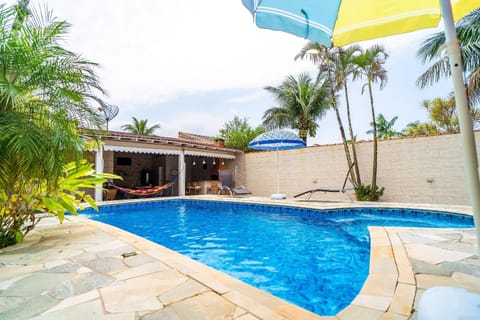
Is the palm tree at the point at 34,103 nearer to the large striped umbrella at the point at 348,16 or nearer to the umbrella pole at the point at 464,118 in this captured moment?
the large striped umbrella at the point at 348,16

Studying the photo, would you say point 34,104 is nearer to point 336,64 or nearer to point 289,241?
point 289,241

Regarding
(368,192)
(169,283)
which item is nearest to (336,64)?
(368,192)

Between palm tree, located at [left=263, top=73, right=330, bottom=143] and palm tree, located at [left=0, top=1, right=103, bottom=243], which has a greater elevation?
palm tree, located at [left=263, top=73, right=330, bottom=143]

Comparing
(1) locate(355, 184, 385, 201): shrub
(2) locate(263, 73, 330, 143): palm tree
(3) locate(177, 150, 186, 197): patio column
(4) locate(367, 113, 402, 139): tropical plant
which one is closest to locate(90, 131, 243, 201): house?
(3) locate(177, 150, 186, 197): patio column

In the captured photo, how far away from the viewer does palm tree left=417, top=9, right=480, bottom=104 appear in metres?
6.94

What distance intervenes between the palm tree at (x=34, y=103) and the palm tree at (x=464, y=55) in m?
8.19

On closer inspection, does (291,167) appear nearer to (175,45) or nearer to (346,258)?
(175,45)

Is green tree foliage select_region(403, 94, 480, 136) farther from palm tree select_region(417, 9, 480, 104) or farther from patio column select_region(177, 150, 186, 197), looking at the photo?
patio column select_region(177, 150, 186, 197)

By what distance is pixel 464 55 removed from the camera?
24.9 feet

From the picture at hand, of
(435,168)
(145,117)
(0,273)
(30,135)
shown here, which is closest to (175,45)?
(30,135)

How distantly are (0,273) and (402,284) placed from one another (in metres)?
4.11

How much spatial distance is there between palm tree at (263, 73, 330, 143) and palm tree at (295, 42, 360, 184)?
4.83m

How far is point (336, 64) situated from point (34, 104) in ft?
32.6

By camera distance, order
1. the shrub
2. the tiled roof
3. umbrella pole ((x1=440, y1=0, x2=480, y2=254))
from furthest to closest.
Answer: the tiled roof, the shrub, umbrella pole ((x1=440, y1=0, x2=480, y2=254))
